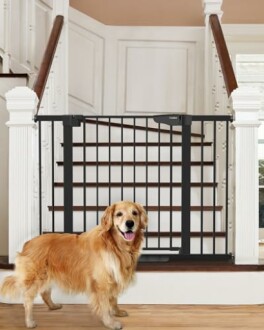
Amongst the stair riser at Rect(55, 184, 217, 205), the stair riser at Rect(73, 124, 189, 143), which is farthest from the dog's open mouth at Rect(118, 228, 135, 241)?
the stair riser at Rect(73, 124, 189, 143)

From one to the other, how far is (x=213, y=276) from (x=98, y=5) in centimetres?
303

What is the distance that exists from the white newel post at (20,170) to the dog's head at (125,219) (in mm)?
656

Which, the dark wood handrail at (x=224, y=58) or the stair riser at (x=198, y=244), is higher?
the dark wood handrail at (x=224, y=58)

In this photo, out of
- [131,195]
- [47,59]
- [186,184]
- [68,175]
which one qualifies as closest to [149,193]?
[131,195]

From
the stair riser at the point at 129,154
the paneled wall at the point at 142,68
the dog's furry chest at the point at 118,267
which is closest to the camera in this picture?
the dog's furry chest at the point at 118,267

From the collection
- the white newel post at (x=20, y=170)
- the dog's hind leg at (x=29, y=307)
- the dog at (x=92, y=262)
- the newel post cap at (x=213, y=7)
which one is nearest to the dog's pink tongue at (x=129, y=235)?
the dog at (x=92, y=262)

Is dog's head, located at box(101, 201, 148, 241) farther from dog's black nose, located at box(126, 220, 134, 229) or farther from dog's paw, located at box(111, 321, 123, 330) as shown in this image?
dog's paw, located at box(111, 321, 123, 330)

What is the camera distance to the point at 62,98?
14.4ft

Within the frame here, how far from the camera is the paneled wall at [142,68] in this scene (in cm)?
524

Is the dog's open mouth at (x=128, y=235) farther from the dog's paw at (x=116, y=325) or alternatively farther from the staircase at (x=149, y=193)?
the staircase at (x=149, y=193)

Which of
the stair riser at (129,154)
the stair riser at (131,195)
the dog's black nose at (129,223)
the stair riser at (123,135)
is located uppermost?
the stair riser at (123,135)

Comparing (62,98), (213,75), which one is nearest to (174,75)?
(213,75)

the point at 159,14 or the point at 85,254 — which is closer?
the point at 85,254

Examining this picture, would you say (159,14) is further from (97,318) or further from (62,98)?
(97,318)
